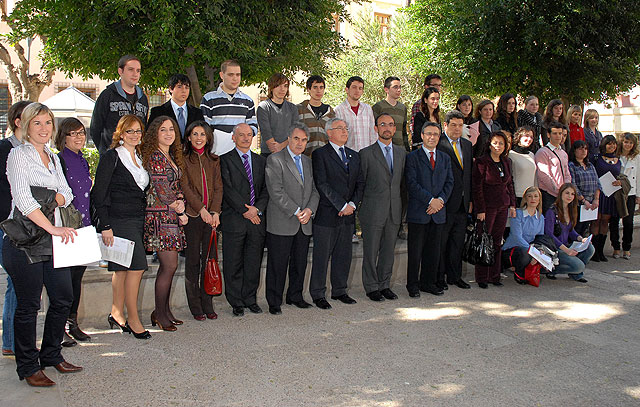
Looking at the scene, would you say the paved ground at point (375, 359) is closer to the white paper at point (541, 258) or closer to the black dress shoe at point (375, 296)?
the black dress shoe at point (375, 296)

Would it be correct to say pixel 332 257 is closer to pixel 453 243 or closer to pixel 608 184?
pixel 453 243

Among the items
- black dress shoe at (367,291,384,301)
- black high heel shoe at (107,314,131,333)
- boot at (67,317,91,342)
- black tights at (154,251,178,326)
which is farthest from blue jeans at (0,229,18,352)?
black dress shoe at (367,291,384,301)

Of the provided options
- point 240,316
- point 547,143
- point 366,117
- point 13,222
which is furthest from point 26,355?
point 547,143

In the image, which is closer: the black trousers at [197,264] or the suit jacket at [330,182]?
the black trousers at [197,264]

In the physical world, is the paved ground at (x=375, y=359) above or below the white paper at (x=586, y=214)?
below

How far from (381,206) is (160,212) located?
2646 mm

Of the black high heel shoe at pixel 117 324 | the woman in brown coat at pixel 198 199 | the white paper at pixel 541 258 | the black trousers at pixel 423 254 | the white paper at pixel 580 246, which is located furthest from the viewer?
Result: the white paper at pixel 580 246

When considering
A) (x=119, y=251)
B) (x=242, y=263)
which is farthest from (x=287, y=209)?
(x=119, y=251)

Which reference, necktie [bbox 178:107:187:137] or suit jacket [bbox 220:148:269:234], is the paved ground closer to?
suit jacket [bbox 220:148:269:234]

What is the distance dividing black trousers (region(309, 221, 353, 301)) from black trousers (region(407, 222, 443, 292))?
81 cm

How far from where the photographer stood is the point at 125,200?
5523 mm

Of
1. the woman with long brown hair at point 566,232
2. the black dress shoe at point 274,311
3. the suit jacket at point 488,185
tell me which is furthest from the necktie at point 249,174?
the woman with long brown hair at point 566,232

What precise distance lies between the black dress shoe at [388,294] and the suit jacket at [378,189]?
83cm

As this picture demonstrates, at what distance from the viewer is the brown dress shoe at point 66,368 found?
4.82 meters
